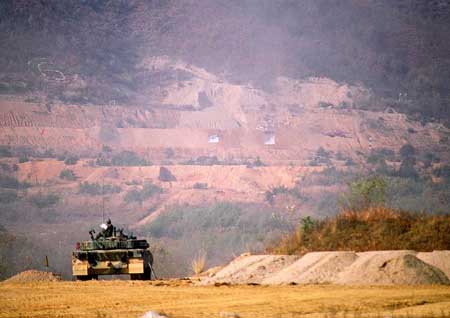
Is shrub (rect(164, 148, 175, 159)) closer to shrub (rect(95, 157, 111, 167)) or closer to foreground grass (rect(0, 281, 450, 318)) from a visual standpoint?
shrub (rect(95, 157, 111, 167))

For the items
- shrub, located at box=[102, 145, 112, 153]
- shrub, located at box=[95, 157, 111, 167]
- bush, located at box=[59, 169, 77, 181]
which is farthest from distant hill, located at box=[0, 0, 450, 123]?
bush, located at box=[59, 169, 77, 181]

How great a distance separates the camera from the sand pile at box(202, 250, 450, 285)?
94.4 ft

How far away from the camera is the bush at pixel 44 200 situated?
247 ft

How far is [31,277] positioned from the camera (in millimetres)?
35938

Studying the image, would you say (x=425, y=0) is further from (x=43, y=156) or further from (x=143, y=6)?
(x=43, y=156)

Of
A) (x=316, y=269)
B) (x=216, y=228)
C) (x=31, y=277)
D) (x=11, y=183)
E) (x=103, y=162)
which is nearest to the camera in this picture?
(x=316, y=269)

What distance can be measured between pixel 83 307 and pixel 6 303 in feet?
7.67

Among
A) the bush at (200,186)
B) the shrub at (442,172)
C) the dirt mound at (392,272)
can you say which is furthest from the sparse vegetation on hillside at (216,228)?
the dirt mound at (392,272)

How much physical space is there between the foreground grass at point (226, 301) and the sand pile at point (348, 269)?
1.24 meters

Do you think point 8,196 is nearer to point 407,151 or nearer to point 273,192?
point 273,192

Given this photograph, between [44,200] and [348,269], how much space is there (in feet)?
160

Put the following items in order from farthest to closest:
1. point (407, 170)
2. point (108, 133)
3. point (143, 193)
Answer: point (108, 133), point (407, 170), point (143, 193)

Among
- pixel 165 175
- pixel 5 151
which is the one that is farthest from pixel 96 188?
pixel 5 151

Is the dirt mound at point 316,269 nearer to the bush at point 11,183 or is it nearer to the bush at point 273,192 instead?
the bush at point 273,192
